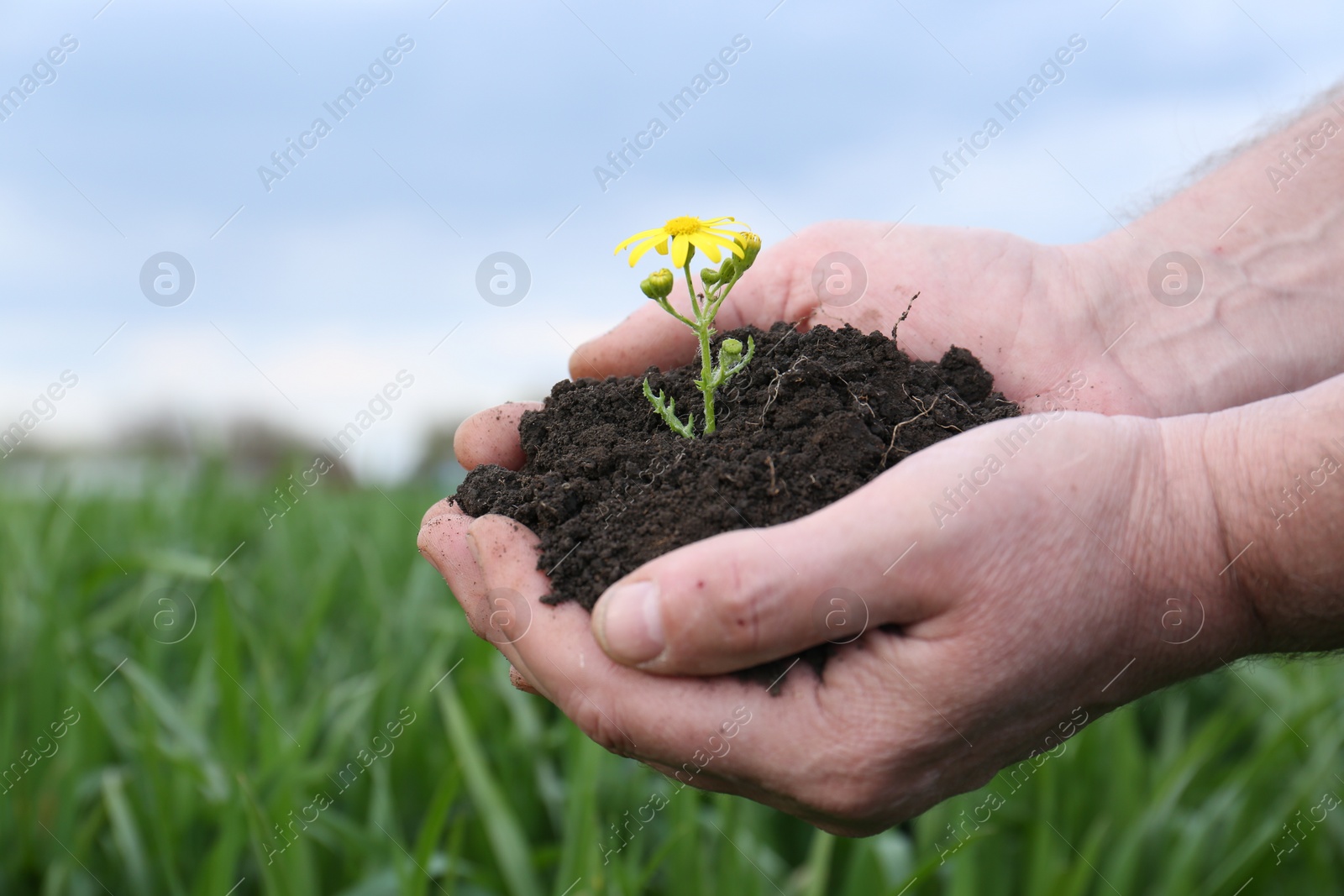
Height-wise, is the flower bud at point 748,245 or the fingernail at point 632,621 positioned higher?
the flower bud at point 748,245

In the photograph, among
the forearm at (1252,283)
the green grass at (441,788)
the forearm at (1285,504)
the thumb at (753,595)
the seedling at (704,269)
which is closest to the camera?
the thumb at (753,595)

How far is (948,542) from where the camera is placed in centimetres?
120

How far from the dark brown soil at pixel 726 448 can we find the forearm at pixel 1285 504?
0.35 m

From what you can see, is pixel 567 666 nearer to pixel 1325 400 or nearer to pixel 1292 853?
pixel 1325 400

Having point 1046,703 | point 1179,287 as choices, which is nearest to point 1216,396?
point 1179,287

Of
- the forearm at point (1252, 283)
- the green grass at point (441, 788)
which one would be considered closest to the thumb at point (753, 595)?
the green grass at point (441, 788)

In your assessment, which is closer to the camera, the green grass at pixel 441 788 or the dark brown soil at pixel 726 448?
the dark brown soil at pixel 726 448

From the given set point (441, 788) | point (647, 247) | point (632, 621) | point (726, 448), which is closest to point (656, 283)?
point (647, 247)

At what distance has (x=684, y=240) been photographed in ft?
4.57

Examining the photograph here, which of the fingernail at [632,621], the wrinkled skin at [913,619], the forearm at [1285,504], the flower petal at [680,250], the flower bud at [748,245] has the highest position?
the flower petal at [680,250]

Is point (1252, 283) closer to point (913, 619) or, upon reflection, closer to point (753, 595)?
point (913, 619)

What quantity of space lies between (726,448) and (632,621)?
0.36 meters

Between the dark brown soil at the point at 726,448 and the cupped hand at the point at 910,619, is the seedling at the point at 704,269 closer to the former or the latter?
the dark brown soil at the point at 726,448

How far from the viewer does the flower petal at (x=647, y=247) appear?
140cm
